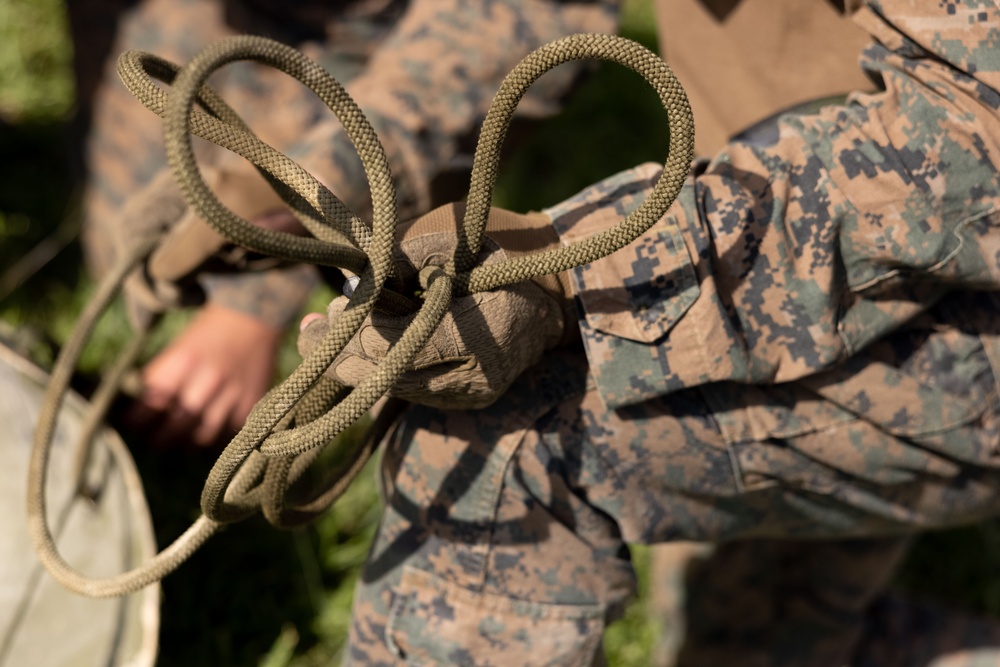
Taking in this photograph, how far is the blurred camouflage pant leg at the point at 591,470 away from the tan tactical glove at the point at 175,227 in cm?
41

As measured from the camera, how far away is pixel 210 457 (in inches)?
73.4

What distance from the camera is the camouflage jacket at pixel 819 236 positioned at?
0.86 metres

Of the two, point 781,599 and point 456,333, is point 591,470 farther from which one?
point 781,599

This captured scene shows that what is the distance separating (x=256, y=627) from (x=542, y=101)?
3.35 feet

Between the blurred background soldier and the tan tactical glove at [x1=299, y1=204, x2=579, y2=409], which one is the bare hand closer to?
the blurred background soldier

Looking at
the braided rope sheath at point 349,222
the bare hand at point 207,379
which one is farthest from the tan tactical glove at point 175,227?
the bare hand at point 207,379

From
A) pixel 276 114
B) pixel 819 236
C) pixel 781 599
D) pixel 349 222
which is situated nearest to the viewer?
pixel 349 222

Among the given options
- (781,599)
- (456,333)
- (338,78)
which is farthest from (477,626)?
(338,78)

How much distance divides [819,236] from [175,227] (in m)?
0.82

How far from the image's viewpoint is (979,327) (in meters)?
0.99

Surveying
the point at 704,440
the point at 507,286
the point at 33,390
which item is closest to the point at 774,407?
the point at 704,440

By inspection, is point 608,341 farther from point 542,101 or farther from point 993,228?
point 542,101

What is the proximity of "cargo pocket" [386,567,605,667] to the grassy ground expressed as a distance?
0.73m

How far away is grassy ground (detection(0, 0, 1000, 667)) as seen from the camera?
5.51 feet
